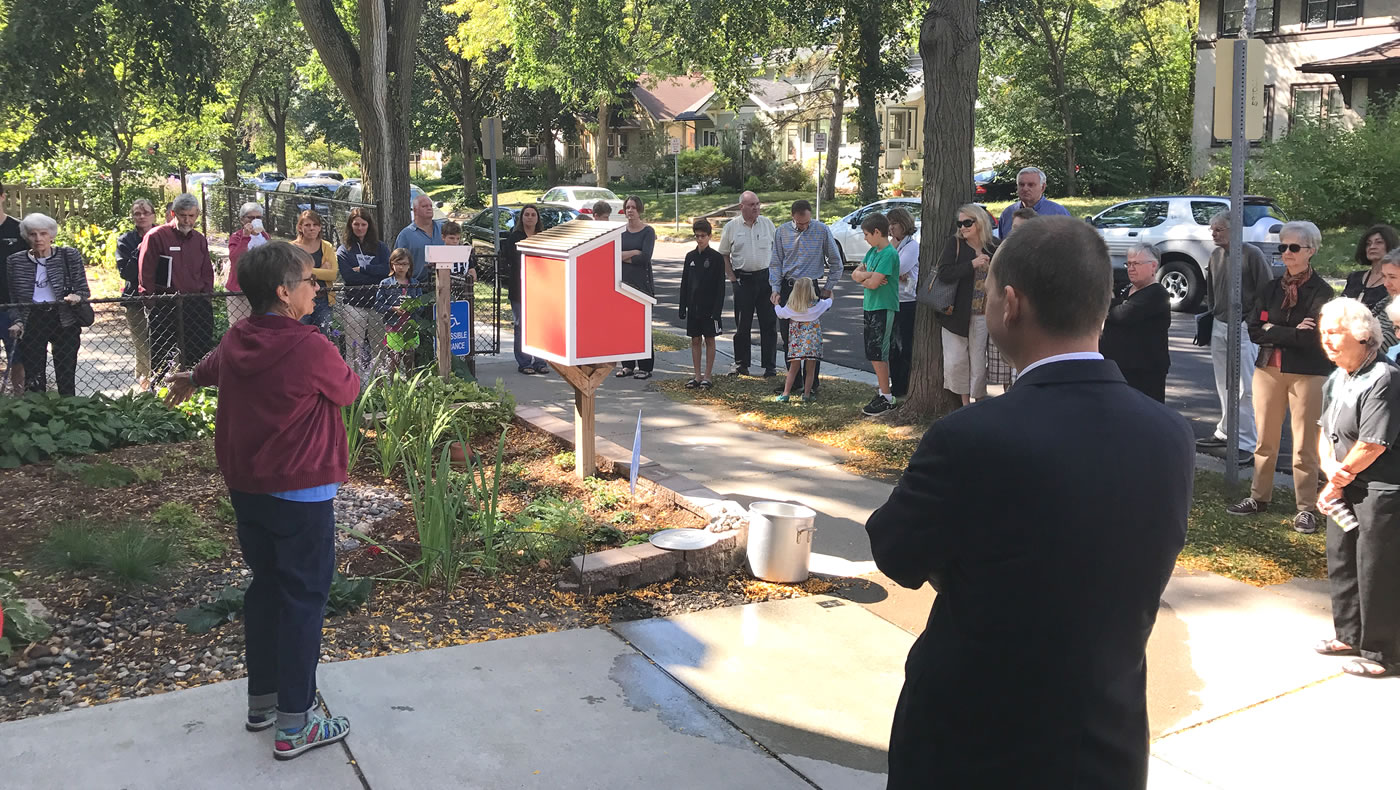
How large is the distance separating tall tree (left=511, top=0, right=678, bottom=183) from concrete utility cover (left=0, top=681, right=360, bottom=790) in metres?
29.4

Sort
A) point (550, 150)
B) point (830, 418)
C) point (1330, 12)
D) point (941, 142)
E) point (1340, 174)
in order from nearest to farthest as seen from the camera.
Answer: point (941, 142) → point (830, 418) → point (1340, 174) → point (1330, 12) → point (550, 150)

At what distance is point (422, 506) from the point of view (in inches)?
221

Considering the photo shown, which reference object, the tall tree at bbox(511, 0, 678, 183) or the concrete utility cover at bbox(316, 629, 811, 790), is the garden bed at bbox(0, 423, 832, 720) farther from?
the tall tree at bbox(511, 0, 678, 183)

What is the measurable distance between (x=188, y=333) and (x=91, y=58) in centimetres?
604

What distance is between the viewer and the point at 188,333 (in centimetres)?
1011

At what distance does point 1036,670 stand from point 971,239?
23.0 ft

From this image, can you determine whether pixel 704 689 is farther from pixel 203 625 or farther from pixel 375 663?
pixel 203 625

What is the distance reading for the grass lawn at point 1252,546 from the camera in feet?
20.0

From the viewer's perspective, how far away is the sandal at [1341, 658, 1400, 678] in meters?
4.75

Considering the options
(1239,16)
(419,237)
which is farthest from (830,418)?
(1239,16)

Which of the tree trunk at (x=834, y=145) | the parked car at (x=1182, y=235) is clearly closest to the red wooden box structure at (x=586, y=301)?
the parked car at (x=1182, y=235)

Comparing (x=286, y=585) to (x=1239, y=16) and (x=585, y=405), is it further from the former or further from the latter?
(x=1239, y=16)

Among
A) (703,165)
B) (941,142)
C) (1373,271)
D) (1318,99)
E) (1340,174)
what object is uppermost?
(1318,99)

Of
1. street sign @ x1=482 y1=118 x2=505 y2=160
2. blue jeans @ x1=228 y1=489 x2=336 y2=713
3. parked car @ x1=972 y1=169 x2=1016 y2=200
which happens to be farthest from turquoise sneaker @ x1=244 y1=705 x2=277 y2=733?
parked car @ x1=972 y1=169 x2=1016 y2=200
